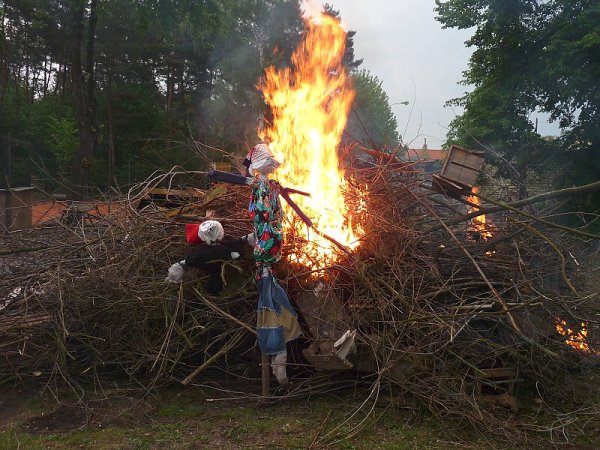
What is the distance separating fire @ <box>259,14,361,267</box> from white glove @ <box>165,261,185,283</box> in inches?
47.0

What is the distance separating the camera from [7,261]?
5.54m

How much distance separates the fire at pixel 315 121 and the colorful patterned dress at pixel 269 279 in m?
0.63

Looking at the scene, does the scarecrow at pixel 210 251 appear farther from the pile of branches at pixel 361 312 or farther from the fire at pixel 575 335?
the fire at pixel 575 335

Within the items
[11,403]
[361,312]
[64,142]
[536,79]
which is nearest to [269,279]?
[361,312]

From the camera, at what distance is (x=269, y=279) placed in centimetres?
439

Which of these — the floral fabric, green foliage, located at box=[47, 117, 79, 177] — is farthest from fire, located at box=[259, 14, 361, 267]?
green foliage, located at box=[47, 117, 79, 177]

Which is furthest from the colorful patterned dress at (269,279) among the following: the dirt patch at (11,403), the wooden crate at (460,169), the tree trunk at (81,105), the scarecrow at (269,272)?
the tree trunk at (81,105)

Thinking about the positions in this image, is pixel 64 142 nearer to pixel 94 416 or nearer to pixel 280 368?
pixel 94 416

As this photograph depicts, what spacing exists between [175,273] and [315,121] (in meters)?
2.35

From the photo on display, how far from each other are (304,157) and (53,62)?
98.2 feet

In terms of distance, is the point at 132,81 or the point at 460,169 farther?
the point at 132,81

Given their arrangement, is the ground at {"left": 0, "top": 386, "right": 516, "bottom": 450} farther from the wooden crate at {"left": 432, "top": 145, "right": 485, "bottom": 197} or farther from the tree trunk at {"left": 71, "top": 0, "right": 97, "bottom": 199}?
the tree trunk at {"left": 71, "top": 0, "right": 97, "bottom": 199}

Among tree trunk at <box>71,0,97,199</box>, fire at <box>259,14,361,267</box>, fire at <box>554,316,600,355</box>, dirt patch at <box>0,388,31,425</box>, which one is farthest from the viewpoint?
tree trunk at <box>71,0,97,199</box>

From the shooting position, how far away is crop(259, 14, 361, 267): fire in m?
5.23
